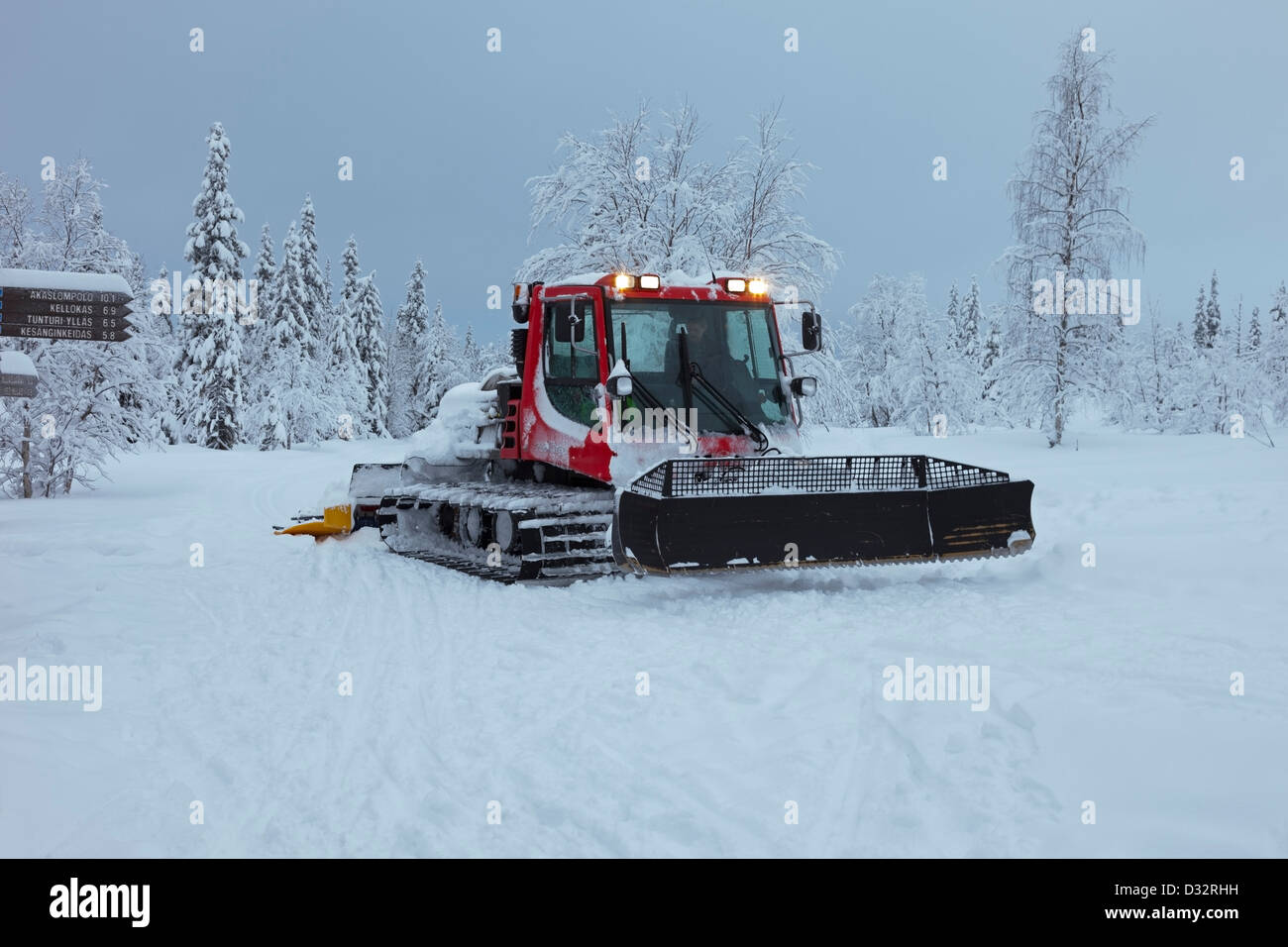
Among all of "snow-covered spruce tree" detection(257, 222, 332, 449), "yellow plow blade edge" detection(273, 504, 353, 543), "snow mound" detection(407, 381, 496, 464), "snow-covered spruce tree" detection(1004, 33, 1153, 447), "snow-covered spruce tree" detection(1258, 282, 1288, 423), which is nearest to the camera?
"snow mound" detection(407, 381, 496, 464)

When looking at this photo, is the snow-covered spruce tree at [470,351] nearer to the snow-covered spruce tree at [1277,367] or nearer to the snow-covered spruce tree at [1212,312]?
the snow-covered spruce tree at [1277,367]

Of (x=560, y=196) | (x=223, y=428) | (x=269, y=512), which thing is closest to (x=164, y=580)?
(x=269, y=512)

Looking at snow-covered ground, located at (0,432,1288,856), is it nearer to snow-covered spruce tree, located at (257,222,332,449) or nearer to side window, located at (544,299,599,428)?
side window, located at (544,299,599,428)

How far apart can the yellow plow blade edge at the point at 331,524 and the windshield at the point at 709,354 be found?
5457 mm

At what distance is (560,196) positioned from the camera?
867 inches

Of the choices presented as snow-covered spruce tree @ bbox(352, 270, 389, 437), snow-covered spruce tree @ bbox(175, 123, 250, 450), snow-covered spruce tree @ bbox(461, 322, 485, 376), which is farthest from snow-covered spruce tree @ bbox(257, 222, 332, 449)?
snow-covered spruce tree @ bbox(461, 322, 485, 376)

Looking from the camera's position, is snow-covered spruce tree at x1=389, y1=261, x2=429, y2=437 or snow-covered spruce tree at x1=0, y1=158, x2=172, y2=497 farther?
snow-covered spruce tree at x1=389, y1=261, x2=429, y2=437

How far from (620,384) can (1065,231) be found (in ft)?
73.0

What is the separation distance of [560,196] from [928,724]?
65.0 feet

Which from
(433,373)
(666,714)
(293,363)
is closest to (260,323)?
(293,363)

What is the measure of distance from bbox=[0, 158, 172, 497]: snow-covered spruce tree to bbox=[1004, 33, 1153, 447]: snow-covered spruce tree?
856 inches

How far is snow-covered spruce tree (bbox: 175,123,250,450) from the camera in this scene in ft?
127
